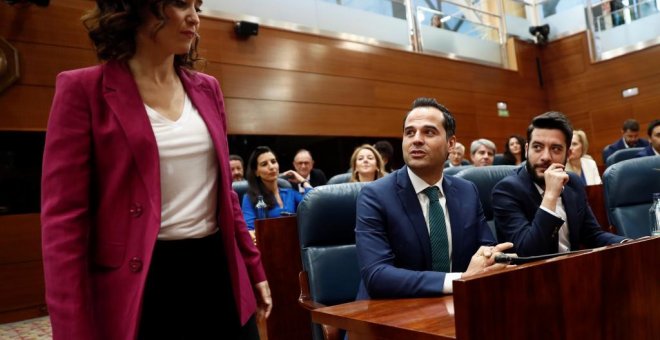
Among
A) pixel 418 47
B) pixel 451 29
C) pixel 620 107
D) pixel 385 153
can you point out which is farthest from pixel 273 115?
pixel 620 107

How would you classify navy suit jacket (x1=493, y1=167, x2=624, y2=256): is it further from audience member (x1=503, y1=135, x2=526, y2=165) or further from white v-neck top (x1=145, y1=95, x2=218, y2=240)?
audience member (x1=503, y1=135, x2=526, y2=165)

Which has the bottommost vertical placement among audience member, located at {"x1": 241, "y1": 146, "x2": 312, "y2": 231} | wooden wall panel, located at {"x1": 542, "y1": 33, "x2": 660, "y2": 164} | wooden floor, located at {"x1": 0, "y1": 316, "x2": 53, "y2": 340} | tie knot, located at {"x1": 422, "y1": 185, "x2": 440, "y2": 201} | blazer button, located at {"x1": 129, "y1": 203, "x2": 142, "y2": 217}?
wooden floor, located at {"x1": 0, "y1": 316, "x2": 53, "y2": 340}

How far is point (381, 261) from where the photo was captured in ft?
4.65

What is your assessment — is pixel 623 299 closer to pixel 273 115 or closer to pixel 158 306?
pixel 158 306

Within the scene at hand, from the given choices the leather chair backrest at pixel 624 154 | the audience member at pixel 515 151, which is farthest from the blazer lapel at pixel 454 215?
the leather chair backrest at pixel 624 154

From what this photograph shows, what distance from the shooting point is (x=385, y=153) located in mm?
4699

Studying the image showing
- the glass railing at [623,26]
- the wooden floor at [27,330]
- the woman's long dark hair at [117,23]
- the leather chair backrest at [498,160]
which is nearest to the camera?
the woman's long dark hair at [117,23]

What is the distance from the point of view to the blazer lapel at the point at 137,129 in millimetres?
855

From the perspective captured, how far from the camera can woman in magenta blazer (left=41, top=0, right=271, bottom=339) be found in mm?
810

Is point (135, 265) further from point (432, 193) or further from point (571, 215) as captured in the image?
point (571, 215)

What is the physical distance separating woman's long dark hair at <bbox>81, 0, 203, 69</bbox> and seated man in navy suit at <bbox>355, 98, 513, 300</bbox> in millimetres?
832

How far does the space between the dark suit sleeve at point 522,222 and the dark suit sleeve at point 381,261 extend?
443mm

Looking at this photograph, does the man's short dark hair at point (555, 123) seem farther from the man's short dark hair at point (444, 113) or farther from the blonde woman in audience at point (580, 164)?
the blonde woman in audience at point (580, 164)

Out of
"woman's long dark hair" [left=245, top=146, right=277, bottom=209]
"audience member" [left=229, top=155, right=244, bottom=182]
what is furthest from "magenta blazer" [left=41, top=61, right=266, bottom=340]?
"audience member" [left=229, top=155, right=244, bottom=182]
